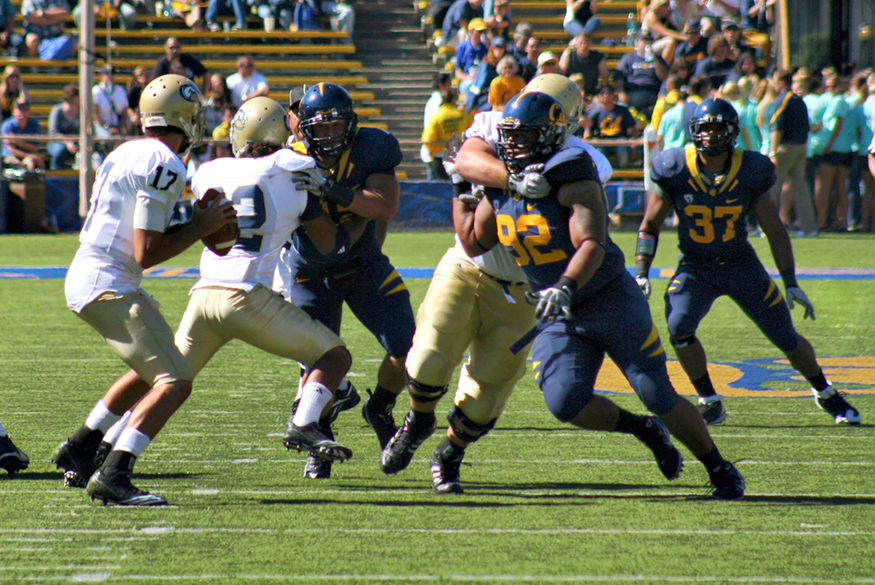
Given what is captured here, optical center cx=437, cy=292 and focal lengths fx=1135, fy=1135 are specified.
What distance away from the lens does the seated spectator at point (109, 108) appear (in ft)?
51.9

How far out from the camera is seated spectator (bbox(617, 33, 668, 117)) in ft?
52.4

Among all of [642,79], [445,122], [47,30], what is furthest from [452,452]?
[47,30]

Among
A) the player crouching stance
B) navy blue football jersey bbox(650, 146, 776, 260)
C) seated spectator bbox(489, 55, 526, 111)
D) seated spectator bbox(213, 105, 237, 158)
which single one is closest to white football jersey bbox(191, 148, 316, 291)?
the player crouching stance

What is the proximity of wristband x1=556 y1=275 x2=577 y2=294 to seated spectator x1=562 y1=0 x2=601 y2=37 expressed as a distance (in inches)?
606

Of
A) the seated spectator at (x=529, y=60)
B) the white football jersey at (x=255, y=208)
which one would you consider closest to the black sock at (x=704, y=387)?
the white football jersey at (x=255, y=208)

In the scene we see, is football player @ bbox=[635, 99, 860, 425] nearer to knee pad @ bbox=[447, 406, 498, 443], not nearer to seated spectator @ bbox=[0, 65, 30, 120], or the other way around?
knee pad @ bbox=[447, 406, 498, 443]

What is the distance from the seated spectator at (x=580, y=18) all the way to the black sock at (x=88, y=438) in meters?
15.5

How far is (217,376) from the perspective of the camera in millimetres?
6492

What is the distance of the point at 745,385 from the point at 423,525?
123 inches

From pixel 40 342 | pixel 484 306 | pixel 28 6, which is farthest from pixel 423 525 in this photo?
pixel 28 6

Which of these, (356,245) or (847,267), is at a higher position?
(356,245)

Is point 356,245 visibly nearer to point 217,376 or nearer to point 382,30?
point 217,376

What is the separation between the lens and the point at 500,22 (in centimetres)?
1666

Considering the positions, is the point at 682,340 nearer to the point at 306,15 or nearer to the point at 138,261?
the point at 138,261
